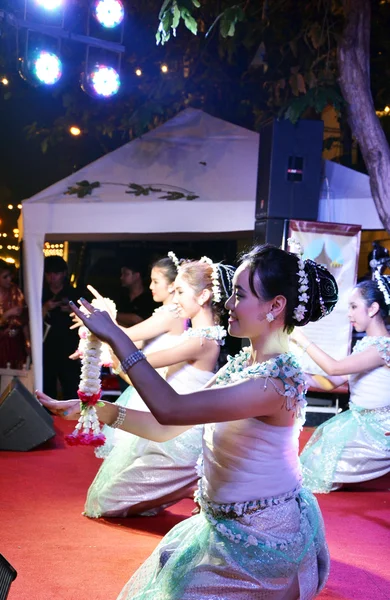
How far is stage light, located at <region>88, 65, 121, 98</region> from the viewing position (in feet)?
27.3

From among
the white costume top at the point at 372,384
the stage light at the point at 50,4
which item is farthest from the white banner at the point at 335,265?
the stage light at the point at 50,4

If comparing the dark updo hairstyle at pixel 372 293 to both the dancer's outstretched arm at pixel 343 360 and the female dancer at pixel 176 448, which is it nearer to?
the dancer's outstretched arm at pixel 343 360

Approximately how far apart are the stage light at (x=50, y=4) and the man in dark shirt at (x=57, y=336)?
2.95 meters

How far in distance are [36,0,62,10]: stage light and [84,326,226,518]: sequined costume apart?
4246mm

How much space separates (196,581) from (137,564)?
1759 millimetres

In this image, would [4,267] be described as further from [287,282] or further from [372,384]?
[287,282]

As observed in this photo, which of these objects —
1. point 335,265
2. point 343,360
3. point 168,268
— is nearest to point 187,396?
point 343,360

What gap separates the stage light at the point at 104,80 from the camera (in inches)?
328

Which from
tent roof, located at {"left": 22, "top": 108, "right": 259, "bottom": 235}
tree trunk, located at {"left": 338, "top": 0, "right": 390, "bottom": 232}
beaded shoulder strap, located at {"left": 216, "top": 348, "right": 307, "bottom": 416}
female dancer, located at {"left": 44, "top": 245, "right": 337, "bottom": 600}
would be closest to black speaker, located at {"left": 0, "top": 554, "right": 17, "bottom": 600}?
female dancer, located at {"left": 44, "top": 245, "right": 337, "bottom": 600}

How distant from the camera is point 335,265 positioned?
26.6 feet

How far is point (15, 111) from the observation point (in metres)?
11.7

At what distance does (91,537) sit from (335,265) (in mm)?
4531

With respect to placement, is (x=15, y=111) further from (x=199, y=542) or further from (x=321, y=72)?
(x=199, y=542)

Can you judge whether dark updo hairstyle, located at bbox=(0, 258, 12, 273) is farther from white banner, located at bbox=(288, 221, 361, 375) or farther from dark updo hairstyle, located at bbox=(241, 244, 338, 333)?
dark updo hairstyle, located at bbox=(241, 244, 338, 333)
